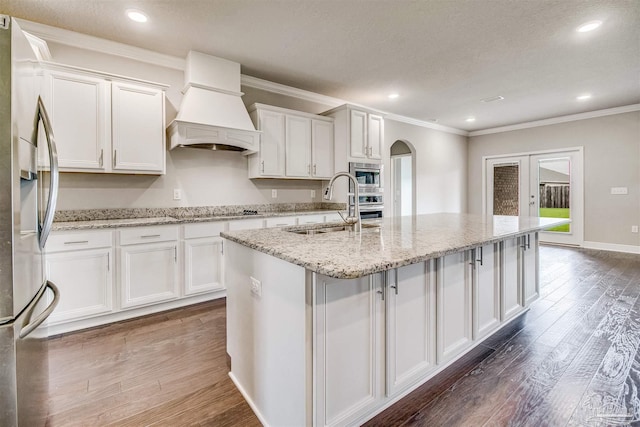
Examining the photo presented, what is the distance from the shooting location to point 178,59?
3.42 meters

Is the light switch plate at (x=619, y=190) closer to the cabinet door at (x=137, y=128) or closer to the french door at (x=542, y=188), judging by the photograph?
the french door at (x=542, y=188)

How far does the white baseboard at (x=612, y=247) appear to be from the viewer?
211 inches

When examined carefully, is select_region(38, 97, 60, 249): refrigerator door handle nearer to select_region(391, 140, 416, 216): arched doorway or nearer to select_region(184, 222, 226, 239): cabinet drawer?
select_region(184, 222, 226, 239): cabinet drawer

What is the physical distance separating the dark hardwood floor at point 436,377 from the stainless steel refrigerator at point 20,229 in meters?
0.54

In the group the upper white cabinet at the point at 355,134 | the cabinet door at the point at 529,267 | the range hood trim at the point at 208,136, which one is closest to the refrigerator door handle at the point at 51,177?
the range hood trim at the point at 208,136

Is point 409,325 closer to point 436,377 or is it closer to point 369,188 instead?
point 436,377

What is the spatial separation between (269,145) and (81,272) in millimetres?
2362

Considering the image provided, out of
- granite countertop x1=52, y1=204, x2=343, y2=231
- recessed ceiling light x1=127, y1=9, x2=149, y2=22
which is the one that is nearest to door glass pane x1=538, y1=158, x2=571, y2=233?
granite countertop x1=52, y1=204, x2=343, y2=231

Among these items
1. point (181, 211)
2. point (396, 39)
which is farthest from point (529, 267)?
point (181, 211)

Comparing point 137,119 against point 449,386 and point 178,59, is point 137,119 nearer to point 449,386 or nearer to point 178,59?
point 178,59

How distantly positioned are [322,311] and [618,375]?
1.98 m

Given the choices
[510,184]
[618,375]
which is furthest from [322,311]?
[510,184]

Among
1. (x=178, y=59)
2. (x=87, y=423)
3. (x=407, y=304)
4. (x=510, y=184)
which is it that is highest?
(x=178, y=59)

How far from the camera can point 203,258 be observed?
3.12 metres
